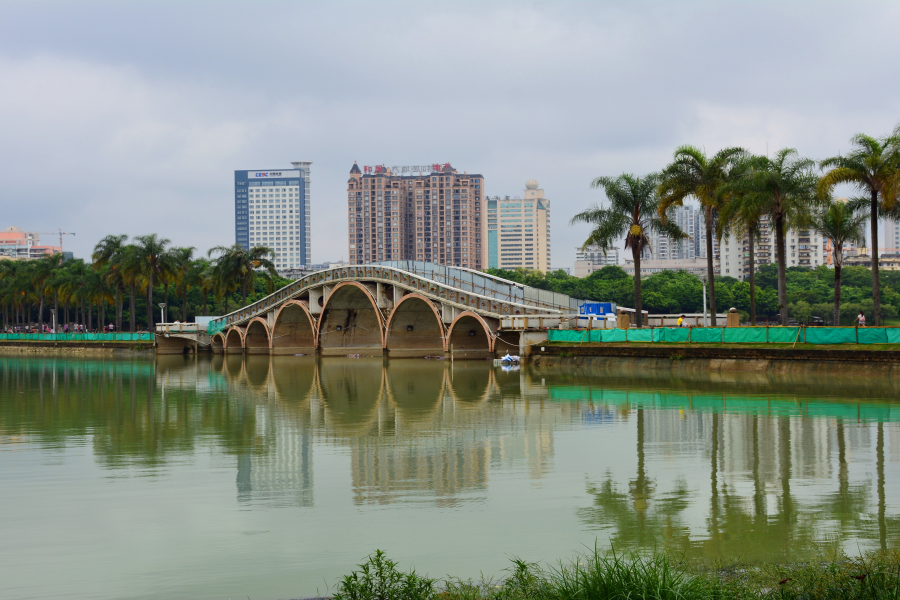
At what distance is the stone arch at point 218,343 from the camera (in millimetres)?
80375

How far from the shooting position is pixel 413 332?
6284 cm

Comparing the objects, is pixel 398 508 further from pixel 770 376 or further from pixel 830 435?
pixel 770 376

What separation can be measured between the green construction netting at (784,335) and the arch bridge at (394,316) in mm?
13774

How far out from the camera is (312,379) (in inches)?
1491

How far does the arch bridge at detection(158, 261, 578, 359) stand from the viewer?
48469 mm

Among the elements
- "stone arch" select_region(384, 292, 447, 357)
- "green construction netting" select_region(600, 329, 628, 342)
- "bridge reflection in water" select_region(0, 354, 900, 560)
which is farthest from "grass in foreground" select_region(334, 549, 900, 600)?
"stone arch" select_region(384, 292, 447, 357)

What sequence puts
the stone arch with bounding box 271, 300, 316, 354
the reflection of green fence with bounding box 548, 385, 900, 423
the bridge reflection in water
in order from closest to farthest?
the bridge reflection in water → the reflection of green fence with bounding box 548, 385, 900, 423 → the stone arch with bounding box 271, 300, 316, 354

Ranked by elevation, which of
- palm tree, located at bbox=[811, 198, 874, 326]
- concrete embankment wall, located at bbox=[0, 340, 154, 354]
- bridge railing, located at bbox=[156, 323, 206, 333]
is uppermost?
palm tree, located at bbox=[811, 198, 874, 326]

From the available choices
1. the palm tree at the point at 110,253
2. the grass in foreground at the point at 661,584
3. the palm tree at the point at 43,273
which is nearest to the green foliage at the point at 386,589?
the grass in foreground at the point at 661,584

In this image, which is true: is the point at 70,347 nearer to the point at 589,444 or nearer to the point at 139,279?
the point at 139,279

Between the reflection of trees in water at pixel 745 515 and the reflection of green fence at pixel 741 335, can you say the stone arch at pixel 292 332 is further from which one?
the reflection of trees in water at pixel 745 515

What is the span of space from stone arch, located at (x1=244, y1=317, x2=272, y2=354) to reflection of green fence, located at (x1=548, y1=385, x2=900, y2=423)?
2122 inches

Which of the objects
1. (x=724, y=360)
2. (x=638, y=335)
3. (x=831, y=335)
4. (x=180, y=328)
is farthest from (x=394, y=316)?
(x=831, y=335)

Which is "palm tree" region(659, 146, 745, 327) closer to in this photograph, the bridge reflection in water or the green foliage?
the bridge reflection in water
